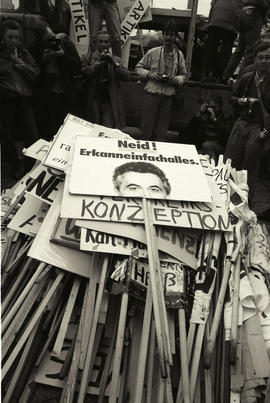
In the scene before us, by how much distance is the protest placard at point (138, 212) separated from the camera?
106 inches

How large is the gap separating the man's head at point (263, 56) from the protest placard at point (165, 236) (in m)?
3.39

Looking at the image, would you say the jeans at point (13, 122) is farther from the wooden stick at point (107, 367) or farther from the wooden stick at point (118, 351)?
the wooden stick at point (118, 351)

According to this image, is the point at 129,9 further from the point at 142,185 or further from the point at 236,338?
the point at 236,338

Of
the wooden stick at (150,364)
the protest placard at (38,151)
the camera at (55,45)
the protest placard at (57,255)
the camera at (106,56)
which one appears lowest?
the wooden stick at (150,364)

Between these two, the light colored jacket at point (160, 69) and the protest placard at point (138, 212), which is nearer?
the protest placard at point (138, 212)

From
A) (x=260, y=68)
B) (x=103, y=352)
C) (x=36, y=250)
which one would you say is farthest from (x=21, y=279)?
(x=260, y=68)

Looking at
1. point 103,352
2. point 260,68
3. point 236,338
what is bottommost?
point 103,352

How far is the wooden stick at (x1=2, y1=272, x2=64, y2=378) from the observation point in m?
2.45

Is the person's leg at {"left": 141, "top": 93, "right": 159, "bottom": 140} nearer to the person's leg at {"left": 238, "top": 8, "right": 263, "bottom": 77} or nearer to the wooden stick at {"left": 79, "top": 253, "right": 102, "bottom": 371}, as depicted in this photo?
the person's leg at {"left": 238, "top": 8, "right": 263, "bottom": 77}

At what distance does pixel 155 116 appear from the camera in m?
6.74

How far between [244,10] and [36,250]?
5.72 meters

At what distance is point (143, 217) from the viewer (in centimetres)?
272

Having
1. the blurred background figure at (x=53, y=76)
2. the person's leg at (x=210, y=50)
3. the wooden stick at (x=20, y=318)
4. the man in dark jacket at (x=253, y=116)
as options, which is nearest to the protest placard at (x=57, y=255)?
the wooden stick at (x=20, y=318)

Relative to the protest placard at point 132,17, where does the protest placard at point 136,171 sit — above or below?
below
